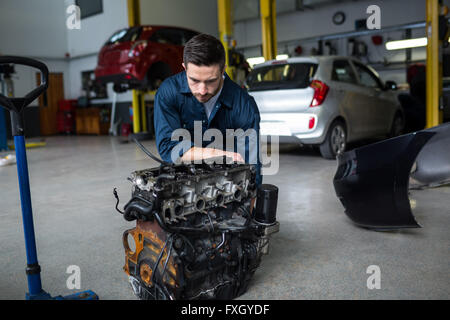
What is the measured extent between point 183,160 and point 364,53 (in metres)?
12.7

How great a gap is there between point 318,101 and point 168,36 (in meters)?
4.99

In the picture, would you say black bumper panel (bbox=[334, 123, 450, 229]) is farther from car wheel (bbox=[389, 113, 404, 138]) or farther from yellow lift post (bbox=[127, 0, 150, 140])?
yellow lift post (bbox=[127, 0, 150, 140])

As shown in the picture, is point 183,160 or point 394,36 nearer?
point 183,160

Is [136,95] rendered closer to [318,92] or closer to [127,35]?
[127,35]

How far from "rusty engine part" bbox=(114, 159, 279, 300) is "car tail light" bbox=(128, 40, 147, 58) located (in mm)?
6861

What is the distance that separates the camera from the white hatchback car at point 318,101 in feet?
17.2

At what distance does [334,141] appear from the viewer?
Answer: 5.64 metres

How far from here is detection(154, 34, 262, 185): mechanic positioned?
1791 millimetres

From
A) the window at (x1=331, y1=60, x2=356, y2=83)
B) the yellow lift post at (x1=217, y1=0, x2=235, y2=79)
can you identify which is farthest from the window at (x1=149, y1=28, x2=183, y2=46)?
the window at (x1=331, y1=60, x2=356, y2=83)

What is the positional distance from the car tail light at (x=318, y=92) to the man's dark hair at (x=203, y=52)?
362 centimetres

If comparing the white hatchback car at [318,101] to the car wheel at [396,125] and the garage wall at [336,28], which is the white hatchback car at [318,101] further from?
the garage wall at [336,28]
